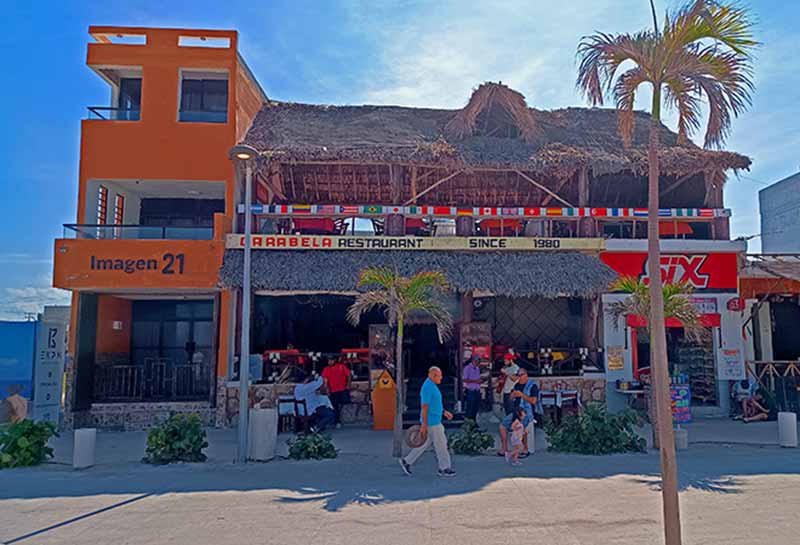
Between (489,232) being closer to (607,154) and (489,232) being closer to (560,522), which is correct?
(607,154)

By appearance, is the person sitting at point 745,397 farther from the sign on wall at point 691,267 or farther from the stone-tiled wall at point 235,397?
the stone-tiled wall at point 235,397

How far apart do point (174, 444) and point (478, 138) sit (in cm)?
1046

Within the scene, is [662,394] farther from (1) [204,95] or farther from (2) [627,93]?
(1) [204,95]

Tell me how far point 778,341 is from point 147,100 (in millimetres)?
17929

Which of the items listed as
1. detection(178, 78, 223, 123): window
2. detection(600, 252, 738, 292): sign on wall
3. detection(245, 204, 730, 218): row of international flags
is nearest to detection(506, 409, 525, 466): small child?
detection(245, 204, 730, 218): row of international flags

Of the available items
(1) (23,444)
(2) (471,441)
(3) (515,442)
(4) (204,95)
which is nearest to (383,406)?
(2) (471,441)

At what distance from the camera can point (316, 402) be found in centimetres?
1267

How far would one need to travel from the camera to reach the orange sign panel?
13602 mm

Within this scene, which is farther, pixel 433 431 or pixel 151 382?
pixel 151 382

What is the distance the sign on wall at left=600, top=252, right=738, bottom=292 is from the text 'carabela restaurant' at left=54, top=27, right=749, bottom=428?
0.05 metres

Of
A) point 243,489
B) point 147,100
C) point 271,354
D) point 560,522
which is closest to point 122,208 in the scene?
point 147,100

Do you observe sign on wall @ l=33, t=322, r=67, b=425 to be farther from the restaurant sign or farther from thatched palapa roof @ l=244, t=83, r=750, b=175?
thatched palapa roof @ l=244, t=83, r=750, b=175

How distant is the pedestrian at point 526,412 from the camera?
32.7 ft

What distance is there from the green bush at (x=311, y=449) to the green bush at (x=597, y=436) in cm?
376
